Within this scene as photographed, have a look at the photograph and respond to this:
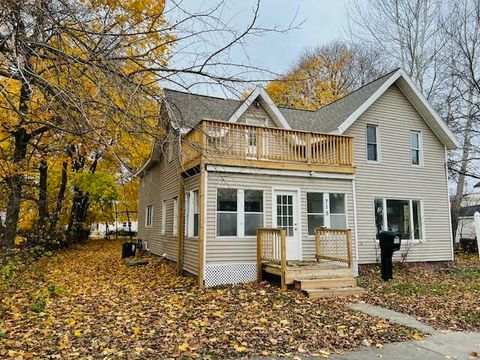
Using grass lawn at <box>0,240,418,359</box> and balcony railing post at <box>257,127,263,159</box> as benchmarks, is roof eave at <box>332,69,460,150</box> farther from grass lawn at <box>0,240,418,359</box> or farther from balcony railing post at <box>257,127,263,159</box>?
grass lawn at <box>0,240,418,359</box>

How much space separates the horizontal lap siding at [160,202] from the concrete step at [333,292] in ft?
18.4

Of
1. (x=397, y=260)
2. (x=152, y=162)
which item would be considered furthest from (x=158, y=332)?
(x=152, y=162)

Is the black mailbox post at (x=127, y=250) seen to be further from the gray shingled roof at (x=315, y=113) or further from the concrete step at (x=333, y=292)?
the concrete step at (x=333, y=292)

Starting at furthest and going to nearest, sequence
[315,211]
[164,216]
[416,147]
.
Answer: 1. [164,216]
2. [416,147]
3. [315,211]

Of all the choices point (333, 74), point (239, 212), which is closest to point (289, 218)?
point (239, 212)

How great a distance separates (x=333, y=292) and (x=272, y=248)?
1.93m

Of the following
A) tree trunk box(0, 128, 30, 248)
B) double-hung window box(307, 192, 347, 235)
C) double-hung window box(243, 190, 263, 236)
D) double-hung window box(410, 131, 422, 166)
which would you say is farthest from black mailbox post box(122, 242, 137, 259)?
double-hung window box(410, 131, 422, 166)

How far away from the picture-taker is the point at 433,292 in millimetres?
9586

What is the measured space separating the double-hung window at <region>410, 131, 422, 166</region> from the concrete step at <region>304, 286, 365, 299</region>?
733 cm

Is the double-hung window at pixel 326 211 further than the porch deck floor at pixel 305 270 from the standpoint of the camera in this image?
Yes

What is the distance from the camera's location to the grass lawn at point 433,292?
7219 mm

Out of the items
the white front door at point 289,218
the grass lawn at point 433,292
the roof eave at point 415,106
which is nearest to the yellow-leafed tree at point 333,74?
the roof eave at point 415,106

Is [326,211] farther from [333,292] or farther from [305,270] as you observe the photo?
[333,292]

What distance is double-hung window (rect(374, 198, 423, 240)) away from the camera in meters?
13.5
